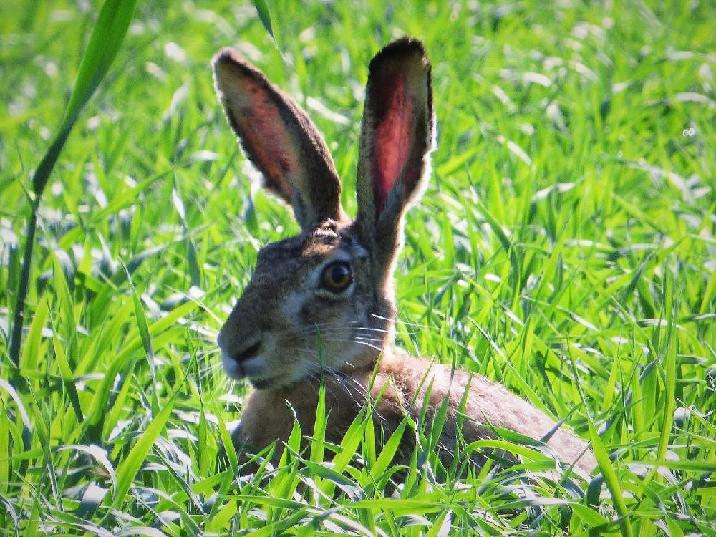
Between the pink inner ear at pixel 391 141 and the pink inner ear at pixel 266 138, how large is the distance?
33cm

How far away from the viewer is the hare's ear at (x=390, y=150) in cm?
376

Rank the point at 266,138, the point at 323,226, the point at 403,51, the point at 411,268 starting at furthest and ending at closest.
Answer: the point at 411,268, the point at 266,138, the point at 323,226, the point at 403,51

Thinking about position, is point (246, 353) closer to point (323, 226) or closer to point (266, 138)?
point (323, 226)

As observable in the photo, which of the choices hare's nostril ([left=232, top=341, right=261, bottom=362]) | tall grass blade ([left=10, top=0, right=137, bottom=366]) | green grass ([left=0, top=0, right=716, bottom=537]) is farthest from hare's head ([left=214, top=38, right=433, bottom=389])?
tall grass blade ([left=10, top=0, right=137, bottom=366])

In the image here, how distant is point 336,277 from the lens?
372 cm

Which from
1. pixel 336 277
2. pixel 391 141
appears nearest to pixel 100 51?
pixel 336 277

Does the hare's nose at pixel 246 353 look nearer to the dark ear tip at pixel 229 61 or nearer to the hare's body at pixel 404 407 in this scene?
the hare's body at pixel 404 407

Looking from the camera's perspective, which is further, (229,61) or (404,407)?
(229,61)

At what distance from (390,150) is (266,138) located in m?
0.51

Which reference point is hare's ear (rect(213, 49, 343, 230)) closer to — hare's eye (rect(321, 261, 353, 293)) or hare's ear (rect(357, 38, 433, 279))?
hare's ear (rect(357, 38, 433, 279))

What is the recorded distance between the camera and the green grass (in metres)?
2.99

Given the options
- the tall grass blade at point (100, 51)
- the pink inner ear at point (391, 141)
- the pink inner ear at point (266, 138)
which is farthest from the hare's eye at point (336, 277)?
the tall grass blade at point (100, 51)

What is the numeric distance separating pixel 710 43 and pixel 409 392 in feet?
15.2

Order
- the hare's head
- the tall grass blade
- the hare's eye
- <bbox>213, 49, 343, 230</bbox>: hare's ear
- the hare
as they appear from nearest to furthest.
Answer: the tall grass blade, the hare, the hare's head, the hare's eye, <bbox>213, 49, 343, 230</bbox>: hare's ear
